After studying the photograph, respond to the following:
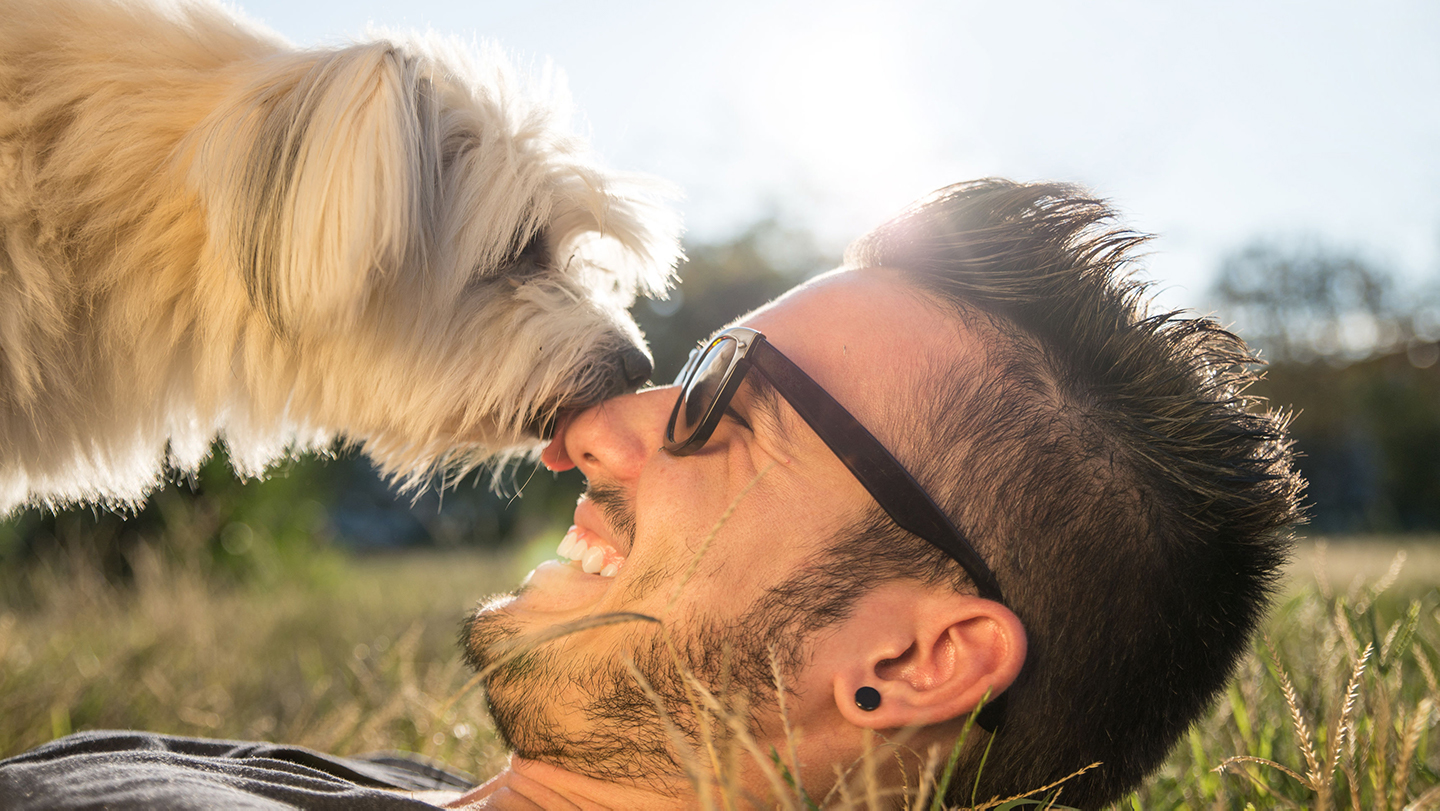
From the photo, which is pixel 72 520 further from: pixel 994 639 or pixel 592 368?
pixel 994 639

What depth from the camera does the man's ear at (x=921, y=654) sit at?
1.80 metres

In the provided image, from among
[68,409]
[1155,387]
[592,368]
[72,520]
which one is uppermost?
[1155,387]

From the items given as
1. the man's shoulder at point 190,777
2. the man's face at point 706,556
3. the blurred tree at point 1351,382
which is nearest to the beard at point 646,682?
the man's face at point 706,556

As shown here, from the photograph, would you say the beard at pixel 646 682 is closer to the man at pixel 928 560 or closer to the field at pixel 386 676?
the man at pixel 928 560

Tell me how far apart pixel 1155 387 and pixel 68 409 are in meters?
2.85

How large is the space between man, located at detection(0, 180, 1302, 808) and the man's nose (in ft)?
0.37

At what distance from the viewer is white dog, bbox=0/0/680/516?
2156mm

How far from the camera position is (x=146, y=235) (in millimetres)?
2264

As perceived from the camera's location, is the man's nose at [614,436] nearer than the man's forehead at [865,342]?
No

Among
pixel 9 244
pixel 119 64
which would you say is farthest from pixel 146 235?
pixel 119 64

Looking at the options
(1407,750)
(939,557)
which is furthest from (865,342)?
(1407,750)

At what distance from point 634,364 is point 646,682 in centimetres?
113

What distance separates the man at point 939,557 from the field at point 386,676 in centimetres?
20

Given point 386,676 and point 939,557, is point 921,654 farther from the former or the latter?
point 386,676
